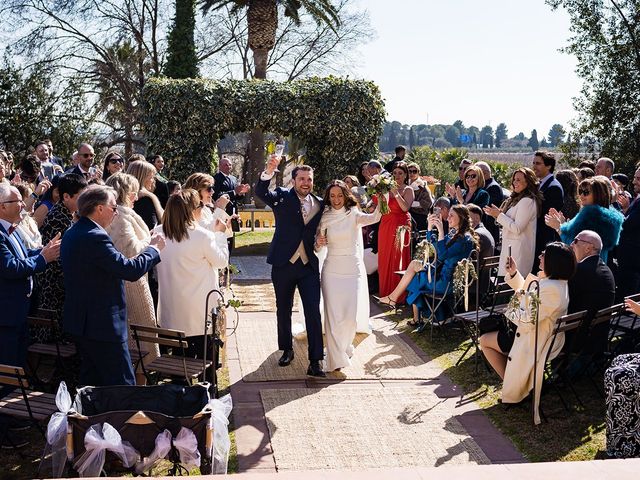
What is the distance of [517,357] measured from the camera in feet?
20.7

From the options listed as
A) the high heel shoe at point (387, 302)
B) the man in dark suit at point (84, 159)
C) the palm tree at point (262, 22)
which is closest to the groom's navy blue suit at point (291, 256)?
the high heel shoe at point (387, 302)

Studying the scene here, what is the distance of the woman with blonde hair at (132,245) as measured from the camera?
6371 millimetres

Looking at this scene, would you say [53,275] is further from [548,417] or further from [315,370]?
[548,417]

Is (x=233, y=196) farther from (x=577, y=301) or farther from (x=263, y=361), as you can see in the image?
(x=577, y=301)

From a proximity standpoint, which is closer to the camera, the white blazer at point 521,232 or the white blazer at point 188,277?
the white blazer at point 188,277

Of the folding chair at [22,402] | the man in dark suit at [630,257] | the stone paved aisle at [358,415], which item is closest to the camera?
the folding chair at [22,402]

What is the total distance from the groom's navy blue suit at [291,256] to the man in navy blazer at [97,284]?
2.19m

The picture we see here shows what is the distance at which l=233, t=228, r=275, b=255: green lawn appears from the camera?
16.7 metres

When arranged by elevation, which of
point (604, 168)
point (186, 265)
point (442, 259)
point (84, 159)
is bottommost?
point (442, 259)

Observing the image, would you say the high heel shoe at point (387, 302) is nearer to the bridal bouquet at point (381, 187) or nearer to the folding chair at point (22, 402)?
the bridal bouquet at point (381, 187)

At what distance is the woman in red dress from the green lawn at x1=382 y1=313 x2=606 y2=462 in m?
2.84

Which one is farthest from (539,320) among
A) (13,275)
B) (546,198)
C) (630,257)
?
(13,275)

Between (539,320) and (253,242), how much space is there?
12397 mm

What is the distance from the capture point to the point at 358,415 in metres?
6.32
